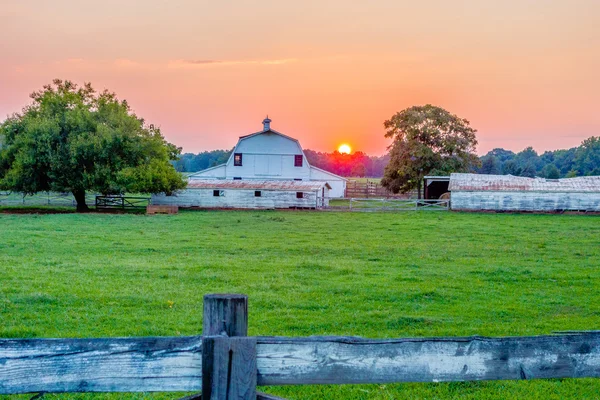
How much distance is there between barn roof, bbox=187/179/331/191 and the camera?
47.8m

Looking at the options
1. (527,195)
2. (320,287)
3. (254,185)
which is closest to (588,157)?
(527,195)

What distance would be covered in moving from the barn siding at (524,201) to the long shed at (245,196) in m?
12.6

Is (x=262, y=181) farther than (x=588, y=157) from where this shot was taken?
No

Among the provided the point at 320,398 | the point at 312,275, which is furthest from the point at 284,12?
the point at 320,398

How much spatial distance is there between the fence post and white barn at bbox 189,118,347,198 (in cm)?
5318

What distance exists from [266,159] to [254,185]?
8.11 m

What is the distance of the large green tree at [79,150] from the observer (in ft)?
130

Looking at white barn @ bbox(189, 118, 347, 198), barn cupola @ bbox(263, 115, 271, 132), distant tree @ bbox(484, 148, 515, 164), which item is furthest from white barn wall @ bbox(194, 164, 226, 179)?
distant tree @ bbox(484, 148, 515, 164)

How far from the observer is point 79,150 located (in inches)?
1561

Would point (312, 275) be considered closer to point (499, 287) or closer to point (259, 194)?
point (499, 287)

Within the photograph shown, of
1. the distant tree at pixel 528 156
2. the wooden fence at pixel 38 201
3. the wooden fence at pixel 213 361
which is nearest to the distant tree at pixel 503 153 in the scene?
the distant tree at pixel 528 156

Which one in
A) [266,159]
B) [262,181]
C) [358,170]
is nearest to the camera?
[262,181]

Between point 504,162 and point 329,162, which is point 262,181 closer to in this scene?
point 329,162

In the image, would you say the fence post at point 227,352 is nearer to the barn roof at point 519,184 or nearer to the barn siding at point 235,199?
the barn siding at point 235,199
